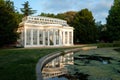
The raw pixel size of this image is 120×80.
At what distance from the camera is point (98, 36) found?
40375 millimetres

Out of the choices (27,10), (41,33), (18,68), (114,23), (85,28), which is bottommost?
(18,68)

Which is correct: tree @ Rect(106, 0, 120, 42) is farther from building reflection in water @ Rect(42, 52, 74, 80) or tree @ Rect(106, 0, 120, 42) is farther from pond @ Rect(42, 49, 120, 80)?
building reflection in water @ Rect(42, 52, 74, 80)

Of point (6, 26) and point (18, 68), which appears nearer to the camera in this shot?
point (18, 68)

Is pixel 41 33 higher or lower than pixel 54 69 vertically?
higher

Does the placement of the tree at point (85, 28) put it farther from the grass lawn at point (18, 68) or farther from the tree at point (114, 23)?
the grass lawn at point (18, 68)

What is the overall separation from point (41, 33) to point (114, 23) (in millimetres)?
15066

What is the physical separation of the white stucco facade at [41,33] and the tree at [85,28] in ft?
22.4

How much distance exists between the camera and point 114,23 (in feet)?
125

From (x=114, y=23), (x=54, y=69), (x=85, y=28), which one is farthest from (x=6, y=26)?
(x=114, y=23)

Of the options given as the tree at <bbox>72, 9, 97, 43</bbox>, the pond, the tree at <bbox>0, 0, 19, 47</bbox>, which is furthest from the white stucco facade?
the pond

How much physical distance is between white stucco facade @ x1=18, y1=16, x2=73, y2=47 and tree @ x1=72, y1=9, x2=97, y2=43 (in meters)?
6.82

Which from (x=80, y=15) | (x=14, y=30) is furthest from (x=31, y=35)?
(x=80, y=15)

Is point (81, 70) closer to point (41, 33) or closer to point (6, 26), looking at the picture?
point (6, 26)

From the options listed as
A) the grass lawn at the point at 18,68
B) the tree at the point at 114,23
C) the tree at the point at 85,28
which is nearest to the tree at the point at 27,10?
the tree at the point at 85,28
